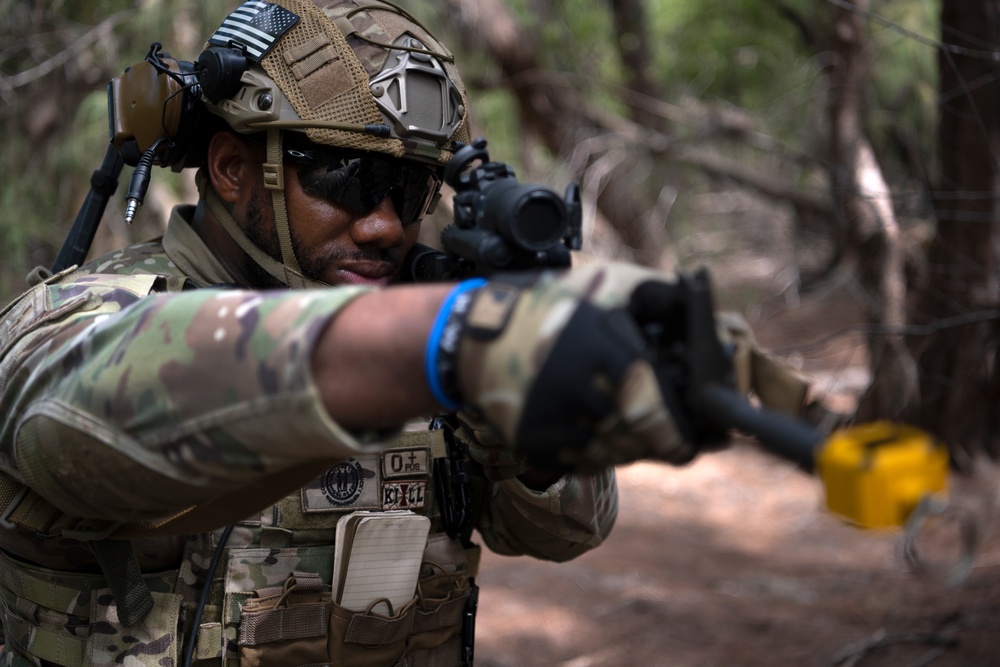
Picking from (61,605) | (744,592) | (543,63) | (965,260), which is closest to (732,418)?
(61,605)

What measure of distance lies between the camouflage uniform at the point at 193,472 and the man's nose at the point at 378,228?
32cm

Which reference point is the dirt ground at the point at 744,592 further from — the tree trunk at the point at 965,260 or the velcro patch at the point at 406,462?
the velcro patch at the point at 406,462

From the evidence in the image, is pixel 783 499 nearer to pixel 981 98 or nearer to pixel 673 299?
pixel 981 98

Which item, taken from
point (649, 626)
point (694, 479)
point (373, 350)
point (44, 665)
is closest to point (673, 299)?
point (373, 350)

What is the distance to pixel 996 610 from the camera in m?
4.03

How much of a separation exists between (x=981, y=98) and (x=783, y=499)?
322 cm

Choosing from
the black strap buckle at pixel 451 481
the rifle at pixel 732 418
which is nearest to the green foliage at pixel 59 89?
the black strap buckle at pixel 451 481

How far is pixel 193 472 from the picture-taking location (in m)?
1.32

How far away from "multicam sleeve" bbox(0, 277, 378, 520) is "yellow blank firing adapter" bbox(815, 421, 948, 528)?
1.89 ft

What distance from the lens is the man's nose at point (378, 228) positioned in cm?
221

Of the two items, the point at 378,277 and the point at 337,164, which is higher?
the point at 337,164

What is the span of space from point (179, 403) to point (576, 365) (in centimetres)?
53

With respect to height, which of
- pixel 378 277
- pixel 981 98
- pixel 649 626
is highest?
pixel 378 277

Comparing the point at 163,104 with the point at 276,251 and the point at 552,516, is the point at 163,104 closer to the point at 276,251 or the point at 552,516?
the point at 276,251
